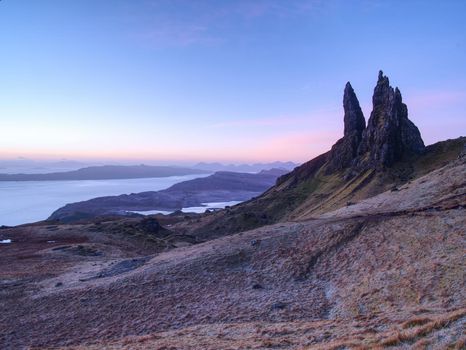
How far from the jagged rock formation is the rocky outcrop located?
1216 centimetres

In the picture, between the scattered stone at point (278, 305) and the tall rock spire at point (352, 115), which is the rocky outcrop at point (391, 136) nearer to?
the tall rock spire at point (352, 115)

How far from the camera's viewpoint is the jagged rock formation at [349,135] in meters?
140

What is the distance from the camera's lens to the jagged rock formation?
458ft

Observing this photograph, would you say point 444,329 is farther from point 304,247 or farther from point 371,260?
point 304,247

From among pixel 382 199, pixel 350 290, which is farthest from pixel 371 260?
pixel 382 199

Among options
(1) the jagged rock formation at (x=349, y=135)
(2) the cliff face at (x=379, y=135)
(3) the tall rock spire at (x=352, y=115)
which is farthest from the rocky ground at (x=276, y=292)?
(3) the tall rock spire at (x=352, y=115)

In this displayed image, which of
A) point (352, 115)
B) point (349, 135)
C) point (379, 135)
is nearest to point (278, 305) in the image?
point (379, 135)

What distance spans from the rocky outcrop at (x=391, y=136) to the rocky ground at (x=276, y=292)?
67.3m

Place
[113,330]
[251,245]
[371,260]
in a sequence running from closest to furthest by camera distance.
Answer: [113,330]
[371,260]
[251,245]

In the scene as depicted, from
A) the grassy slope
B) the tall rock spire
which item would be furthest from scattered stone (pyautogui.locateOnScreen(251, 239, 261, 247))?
the tall rock spire

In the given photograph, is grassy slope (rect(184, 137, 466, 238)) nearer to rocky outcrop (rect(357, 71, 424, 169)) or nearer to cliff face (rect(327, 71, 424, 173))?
rocky outcrop (rect(357, 71, 424, 169))

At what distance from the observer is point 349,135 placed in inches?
5664

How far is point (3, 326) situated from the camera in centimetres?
2909

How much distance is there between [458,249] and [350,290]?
8.53 meters
